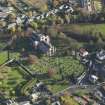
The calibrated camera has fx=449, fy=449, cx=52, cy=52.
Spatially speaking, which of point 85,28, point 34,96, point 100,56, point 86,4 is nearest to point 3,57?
point 34,96

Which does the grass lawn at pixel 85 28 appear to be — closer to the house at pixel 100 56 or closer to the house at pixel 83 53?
the house at pixel 83 53

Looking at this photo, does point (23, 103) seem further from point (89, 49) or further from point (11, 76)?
point (89, 49)

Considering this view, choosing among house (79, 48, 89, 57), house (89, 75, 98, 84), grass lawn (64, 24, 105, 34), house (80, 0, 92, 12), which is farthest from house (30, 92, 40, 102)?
house (80, 0, 92, 12)

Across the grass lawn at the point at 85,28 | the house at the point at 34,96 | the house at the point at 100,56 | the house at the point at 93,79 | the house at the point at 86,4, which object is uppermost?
the house at the point at 86,4

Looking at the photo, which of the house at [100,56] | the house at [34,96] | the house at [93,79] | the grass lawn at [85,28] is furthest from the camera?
the grass lawn at [85,28]

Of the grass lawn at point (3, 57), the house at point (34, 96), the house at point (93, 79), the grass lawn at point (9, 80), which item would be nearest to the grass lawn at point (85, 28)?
the grass lawn at point (3, 57)

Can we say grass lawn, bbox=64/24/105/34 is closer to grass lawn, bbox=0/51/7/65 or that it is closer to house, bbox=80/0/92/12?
house, bbox=80/0/92/12

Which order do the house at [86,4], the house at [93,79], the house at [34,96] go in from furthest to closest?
the house at [86,4]
the house at [93,79]
the house at [34,96]

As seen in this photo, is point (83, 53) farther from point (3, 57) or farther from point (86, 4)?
point (86, 4)

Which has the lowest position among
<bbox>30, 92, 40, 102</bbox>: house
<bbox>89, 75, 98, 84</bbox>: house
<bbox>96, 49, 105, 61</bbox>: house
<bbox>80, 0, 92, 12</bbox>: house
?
<bbox>30, 92, 40, 102</bbox>: house

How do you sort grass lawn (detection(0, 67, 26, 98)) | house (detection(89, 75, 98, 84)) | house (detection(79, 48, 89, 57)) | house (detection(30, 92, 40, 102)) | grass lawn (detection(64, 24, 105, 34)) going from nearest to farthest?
1. house (detection(30, 92, 40, 102))
2. grass lawn (detection(0, 67, 26, 98))
3. house (detection(89, 75, 98, 84))
4. house (detection(79, 48, 89, 57))
5. grass lawn (detection(64, 24, 105, 34))

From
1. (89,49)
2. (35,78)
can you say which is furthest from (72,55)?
(35,78)
